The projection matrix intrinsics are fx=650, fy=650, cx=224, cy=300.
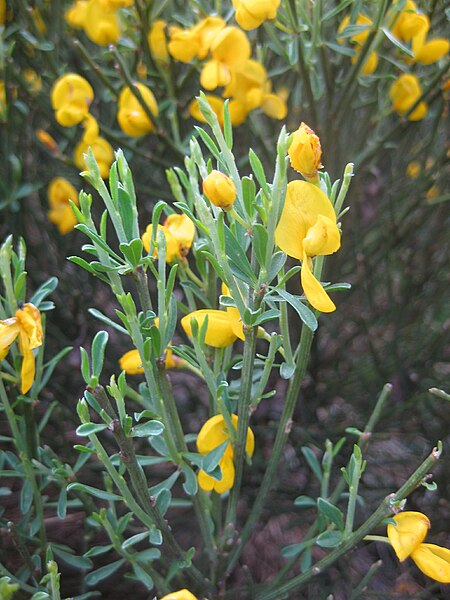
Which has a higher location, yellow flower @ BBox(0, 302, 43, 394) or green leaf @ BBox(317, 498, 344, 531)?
yellow flower @ BBox(0, 302, 43, 394)

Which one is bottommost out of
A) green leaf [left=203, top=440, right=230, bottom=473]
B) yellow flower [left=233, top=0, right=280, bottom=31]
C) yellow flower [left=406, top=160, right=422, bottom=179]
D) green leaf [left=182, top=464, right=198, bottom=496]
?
yellow flower [left=406, top=160, right=422, bottom=179]

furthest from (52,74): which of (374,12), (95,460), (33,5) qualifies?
(95,460)

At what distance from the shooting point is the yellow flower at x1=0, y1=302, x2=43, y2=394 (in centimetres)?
71

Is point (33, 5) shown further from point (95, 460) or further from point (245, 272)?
point (245, 272)

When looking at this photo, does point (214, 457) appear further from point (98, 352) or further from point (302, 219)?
point (302, 219)

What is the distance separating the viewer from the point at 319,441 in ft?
4.55

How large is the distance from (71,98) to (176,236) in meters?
0.54

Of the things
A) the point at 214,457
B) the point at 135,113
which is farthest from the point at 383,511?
the point at 135,113

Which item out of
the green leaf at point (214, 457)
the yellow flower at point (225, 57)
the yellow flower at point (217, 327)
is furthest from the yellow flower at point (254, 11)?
the green leaf at point (214, 457)

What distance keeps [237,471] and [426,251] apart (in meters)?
1.02

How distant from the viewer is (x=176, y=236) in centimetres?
78

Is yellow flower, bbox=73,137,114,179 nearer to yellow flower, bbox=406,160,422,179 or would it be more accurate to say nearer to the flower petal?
the flower petal

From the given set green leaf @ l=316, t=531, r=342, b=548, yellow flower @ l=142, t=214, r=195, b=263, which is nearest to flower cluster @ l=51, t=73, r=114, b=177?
yellow flower @ l=142, t=214, r=195, b=263

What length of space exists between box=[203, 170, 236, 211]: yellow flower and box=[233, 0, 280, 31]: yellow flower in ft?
1.55
